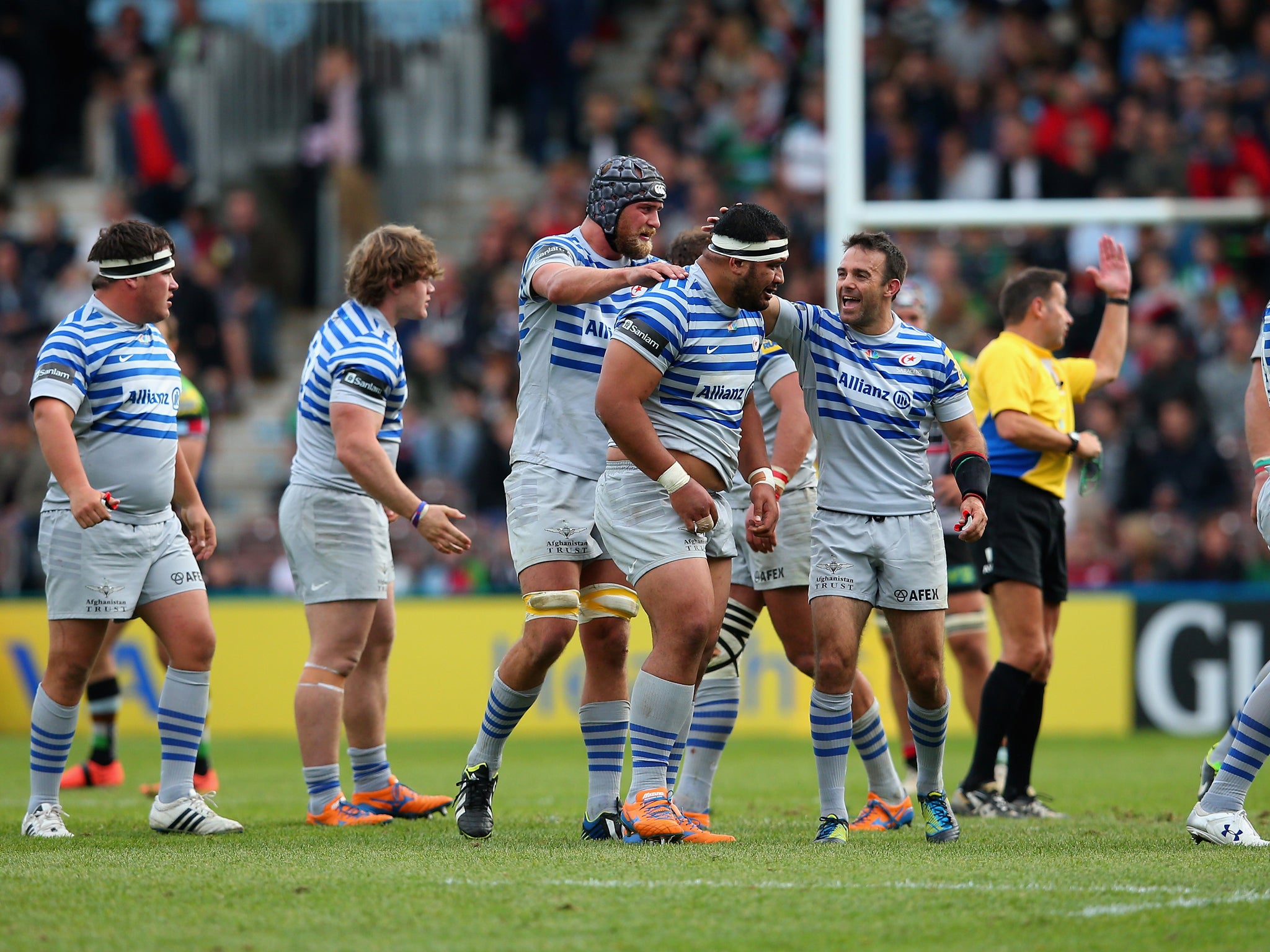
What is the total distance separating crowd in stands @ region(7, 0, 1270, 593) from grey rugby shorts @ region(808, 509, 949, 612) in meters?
7.07

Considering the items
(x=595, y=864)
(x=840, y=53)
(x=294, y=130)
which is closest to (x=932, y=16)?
(x=840, y=53)

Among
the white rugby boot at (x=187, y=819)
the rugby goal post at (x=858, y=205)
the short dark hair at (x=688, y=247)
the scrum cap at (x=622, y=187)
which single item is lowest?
the white rugby boot at (x=187, y=819)

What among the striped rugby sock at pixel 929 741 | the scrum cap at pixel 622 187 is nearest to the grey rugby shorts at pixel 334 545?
the scrum cap at pixel 622 187

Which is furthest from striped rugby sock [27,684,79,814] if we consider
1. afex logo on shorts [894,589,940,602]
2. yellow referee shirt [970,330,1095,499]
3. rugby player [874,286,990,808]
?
yellow referee shirt [970,330,1095,499]

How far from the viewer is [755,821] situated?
→ 285 inches

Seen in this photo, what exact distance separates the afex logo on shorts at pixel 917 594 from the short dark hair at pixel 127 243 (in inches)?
129

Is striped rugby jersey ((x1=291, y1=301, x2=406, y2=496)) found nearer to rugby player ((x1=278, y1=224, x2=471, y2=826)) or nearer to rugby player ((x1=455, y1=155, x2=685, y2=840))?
rugby player ((x1=278, y1=224, x2=471, y2=826))

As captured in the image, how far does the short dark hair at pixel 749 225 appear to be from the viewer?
6.02m

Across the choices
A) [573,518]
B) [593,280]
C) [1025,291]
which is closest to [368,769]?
[573,518]

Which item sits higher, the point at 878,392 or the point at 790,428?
the point at 878,392

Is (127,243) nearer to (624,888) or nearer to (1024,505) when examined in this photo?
(624,888)

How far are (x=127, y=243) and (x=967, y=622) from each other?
457cm

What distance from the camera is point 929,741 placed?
21.1 ft

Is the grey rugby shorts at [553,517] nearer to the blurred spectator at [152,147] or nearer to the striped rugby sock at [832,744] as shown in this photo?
the striped rugby sock at [832,744]
